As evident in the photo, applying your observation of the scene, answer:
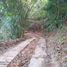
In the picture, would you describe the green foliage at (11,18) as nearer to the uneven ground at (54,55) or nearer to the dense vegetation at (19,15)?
the dense vegetation at (19,15)

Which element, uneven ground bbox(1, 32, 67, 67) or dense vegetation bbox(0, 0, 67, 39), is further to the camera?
dense vegetation bbox(0, 0, 67, 39)

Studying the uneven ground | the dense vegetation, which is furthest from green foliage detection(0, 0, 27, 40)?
the uneven ground

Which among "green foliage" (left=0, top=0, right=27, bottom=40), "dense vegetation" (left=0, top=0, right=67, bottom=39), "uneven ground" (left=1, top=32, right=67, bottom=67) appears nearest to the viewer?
"uneven ground" (left=1, top=32, right=67, bottom=67)

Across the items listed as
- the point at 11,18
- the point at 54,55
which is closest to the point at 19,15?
the point at 11,18

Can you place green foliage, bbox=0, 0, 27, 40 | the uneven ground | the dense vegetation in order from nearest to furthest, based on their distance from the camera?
the uneven ground → green foliage, bbox=0, 0, 27, 40 → the dense vegetation

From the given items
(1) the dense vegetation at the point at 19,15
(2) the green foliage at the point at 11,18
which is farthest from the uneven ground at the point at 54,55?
(1) the dense vegetation at the point at 19,15

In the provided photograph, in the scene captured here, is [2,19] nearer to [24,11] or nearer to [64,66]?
[24,11]

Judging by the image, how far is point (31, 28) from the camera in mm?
24234

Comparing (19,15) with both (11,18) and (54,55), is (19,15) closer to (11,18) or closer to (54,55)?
(11,18)

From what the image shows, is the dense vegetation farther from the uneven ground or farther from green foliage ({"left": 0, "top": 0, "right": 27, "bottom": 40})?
the uneven ground

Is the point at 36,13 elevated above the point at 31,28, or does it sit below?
above

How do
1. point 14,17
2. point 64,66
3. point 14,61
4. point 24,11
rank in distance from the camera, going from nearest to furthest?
point 64,66 → point 14,61 → point 14,17 → point 24,11

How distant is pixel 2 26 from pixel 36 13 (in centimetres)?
1109

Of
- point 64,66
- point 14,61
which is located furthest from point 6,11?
point 64,66
